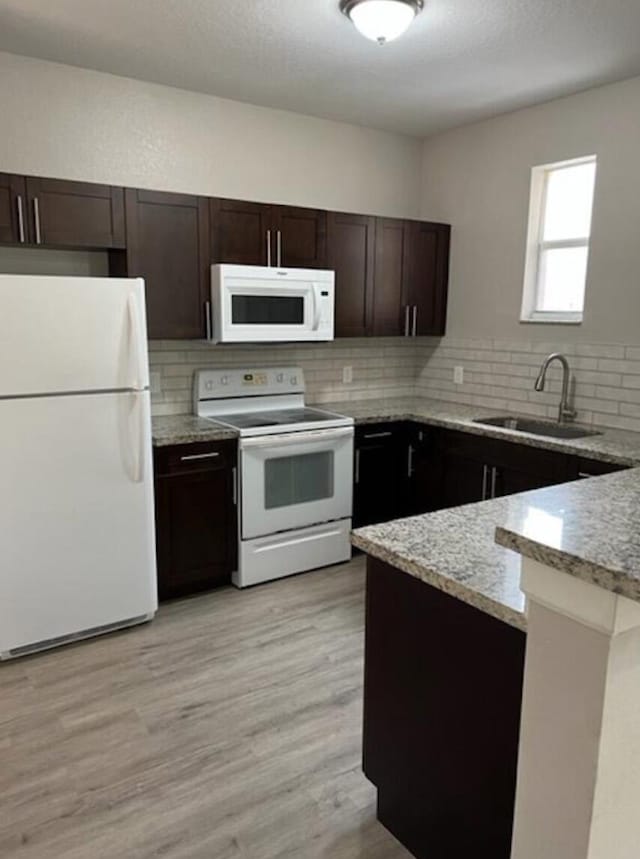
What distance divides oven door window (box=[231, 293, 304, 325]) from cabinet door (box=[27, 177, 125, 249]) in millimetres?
669

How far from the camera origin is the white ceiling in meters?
2.53

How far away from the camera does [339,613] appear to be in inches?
128

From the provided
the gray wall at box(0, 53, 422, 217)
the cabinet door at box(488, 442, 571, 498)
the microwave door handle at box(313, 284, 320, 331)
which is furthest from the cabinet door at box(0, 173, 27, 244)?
the cabinet door at box(488, 442, 571, 498)

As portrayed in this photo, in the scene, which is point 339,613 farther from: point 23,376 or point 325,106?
point 325,106

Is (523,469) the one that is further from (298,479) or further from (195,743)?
(195,743)

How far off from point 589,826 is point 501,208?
3.69 metres

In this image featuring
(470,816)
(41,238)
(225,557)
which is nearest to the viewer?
(470,816)

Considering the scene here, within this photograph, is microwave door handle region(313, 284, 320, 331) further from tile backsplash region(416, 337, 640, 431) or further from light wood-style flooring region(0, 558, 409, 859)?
light wood-style flooring region(0, 558, 409, 859)

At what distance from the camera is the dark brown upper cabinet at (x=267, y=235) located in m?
3.44

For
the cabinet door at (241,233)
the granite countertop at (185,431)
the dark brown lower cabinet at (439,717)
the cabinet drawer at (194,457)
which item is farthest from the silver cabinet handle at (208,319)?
the dark brown lower cabinet at (439,717)

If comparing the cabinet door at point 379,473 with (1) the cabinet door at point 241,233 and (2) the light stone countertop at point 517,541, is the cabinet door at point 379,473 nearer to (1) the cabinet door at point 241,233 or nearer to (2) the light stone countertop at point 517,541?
(1) the cabinet door at point 241,233

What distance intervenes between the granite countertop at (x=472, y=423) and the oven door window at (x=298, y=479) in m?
0.35

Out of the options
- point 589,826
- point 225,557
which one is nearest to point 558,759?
point 589,826

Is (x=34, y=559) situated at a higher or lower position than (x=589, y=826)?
lower
